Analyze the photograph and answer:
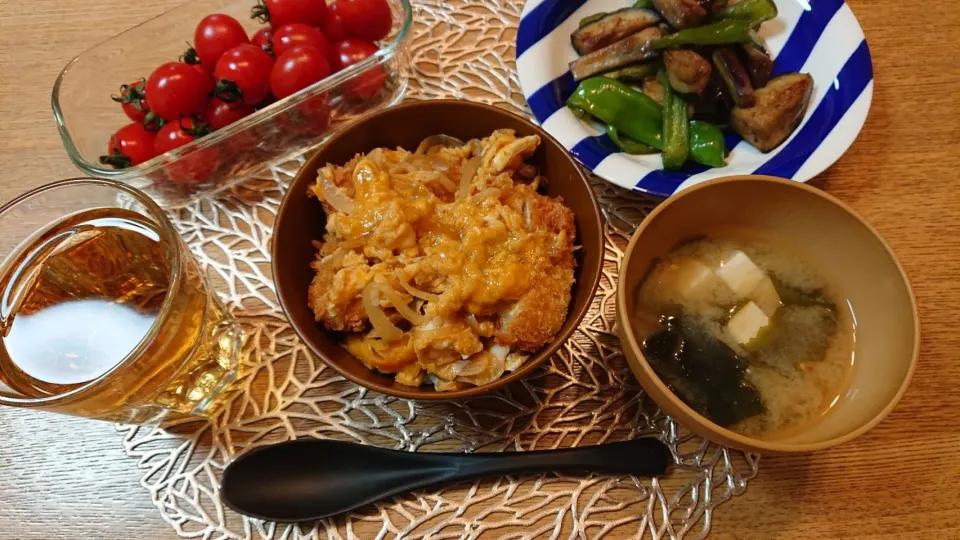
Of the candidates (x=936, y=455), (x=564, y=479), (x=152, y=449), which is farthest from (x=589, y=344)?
(x=152, y=449)

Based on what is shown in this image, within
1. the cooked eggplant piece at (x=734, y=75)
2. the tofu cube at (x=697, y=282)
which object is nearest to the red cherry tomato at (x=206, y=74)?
the tofu cube at (x=697, y=282)

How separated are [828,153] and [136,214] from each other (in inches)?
69.9

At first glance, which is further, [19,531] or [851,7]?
[851,7]

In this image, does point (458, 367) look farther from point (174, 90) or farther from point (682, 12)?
point (682, 12)

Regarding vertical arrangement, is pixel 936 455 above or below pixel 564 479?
below

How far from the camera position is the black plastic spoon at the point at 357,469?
132 centimetres

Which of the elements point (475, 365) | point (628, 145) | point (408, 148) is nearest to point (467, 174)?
point (408, 148)

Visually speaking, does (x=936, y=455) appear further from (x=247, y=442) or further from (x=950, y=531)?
(x=247, y=442)

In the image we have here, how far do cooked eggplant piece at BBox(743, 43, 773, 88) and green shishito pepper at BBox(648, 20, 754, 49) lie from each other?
1.4 inches

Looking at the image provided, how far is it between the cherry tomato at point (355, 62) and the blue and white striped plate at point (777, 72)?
1.40ft

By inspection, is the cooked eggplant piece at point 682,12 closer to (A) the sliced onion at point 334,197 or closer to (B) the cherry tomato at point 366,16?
(B) the cherry tomato at point 366,16

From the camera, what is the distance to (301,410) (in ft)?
4.83

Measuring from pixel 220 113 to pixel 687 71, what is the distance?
4.44 ft

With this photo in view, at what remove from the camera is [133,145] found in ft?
5.53
